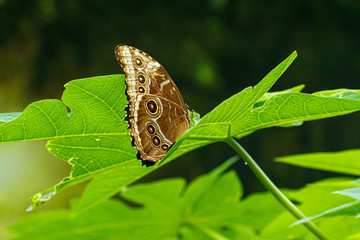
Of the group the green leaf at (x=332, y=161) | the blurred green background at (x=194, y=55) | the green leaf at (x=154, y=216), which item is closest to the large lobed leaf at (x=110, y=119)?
the green leaf at (x=332, y=161)

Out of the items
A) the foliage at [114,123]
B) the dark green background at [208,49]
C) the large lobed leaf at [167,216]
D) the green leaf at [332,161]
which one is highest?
the dark green background at [208,49]

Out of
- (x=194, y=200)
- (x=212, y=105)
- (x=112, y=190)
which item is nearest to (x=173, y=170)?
(x=212, y=105)

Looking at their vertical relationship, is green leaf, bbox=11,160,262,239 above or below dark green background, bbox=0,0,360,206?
below

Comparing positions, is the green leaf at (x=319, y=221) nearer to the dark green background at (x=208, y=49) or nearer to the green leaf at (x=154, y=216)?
the green leaf at (x=154, y=216)

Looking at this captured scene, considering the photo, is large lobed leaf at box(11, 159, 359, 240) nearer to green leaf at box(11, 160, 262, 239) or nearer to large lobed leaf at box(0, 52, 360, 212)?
green leaf at box(11, 160, 262, 239)

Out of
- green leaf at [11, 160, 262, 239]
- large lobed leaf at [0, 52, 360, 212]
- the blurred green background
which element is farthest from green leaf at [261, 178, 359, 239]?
the blurred green background

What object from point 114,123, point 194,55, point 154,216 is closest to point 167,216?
point 154,216

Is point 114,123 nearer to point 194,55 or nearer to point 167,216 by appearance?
point 167,216
